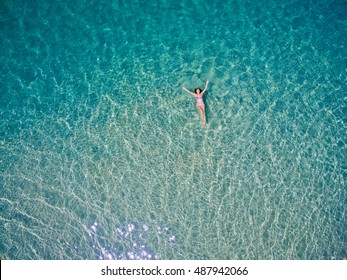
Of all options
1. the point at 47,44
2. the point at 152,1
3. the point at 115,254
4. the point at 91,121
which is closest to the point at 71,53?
the point at 47,44

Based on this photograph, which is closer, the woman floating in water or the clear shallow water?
the clear shallow water

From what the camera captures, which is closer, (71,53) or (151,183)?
(151,183)

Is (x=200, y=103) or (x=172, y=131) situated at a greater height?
(x=200, y=103)

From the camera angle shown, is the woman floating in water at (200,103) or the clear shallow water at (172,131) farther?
the woman floating in water at (200,103)
